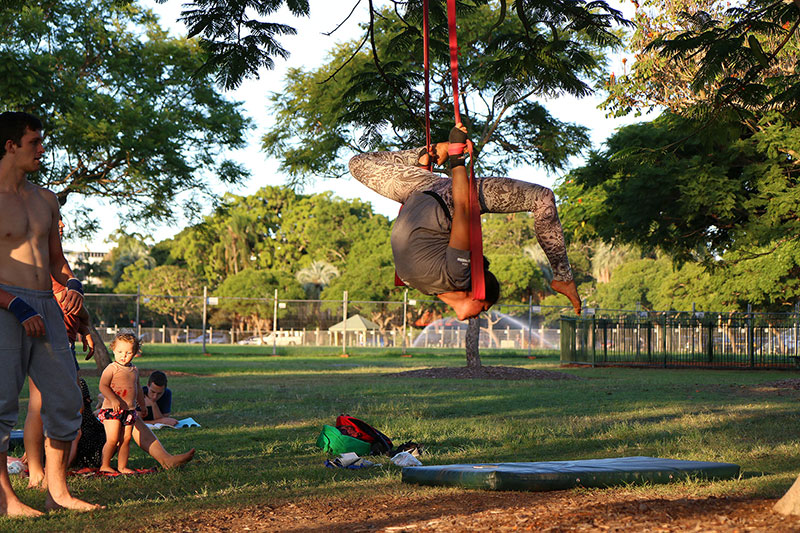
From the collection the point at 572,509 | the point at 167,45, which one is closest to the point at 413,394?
the point at 572,509

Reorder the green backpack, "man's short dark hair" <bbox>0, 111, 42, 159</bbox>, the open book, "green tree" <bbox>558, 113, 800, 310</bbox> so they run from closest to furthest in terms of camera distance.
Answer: "man's short dark hair" <bbox>0, 111, 42, 159</bbox> → the green backpack → the open book → "green tree" <bbox>558, 113, 800, 310</bbox>

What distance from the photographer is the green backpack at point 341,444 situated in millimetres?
7926

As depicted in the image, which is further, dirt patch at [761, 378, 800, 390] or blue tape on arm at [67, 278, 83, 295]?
dirt patch at [761, 378, 800, 390]

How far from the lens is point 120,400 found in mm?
6816

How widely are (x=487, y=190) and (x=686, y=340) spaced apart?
89.2 feet

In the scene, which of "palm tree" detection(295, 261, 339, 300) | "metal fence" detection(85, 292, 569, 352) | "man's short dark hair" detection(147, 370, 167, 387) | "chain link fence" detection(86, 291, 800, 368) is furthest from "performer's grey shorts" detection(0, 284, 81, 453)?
"palm tree" detection(295, 261, 339, 300)

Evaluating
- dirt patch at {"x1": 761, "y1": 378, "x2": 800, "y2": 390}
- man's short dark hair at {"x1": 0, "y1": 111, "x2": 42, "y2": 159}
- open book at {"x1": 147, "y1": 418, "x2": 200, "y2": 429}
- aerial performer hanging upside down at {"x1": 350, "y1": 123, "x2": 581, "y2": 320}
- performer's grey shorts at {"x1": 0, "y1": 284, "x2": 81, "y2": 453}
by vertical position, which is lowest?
dirt patch at {"x1": 761, "y1": 378, "x2": 800, "y2": 390}

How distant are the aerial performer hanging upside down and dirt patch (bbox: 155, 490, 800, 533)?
1.23 meters

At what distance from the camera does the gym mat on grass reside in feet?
19.6

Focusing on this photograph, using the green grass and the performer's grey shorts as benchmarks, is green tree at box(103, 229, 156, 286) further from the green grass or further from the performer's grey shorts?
the performer's grey shorts

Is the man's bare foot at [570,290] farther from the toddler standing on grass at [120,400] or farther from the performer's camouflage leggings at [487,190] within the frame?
the toddler standing on grass at [120,400]

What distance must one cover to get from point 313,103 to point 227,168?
288 cm

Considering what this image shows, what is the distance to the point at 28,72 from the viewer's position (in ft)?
50.8

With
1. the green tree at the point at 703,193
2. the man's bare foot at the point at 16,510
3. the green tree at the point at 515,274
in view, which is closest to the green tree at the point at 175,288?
the green tree at the point at 515,274
